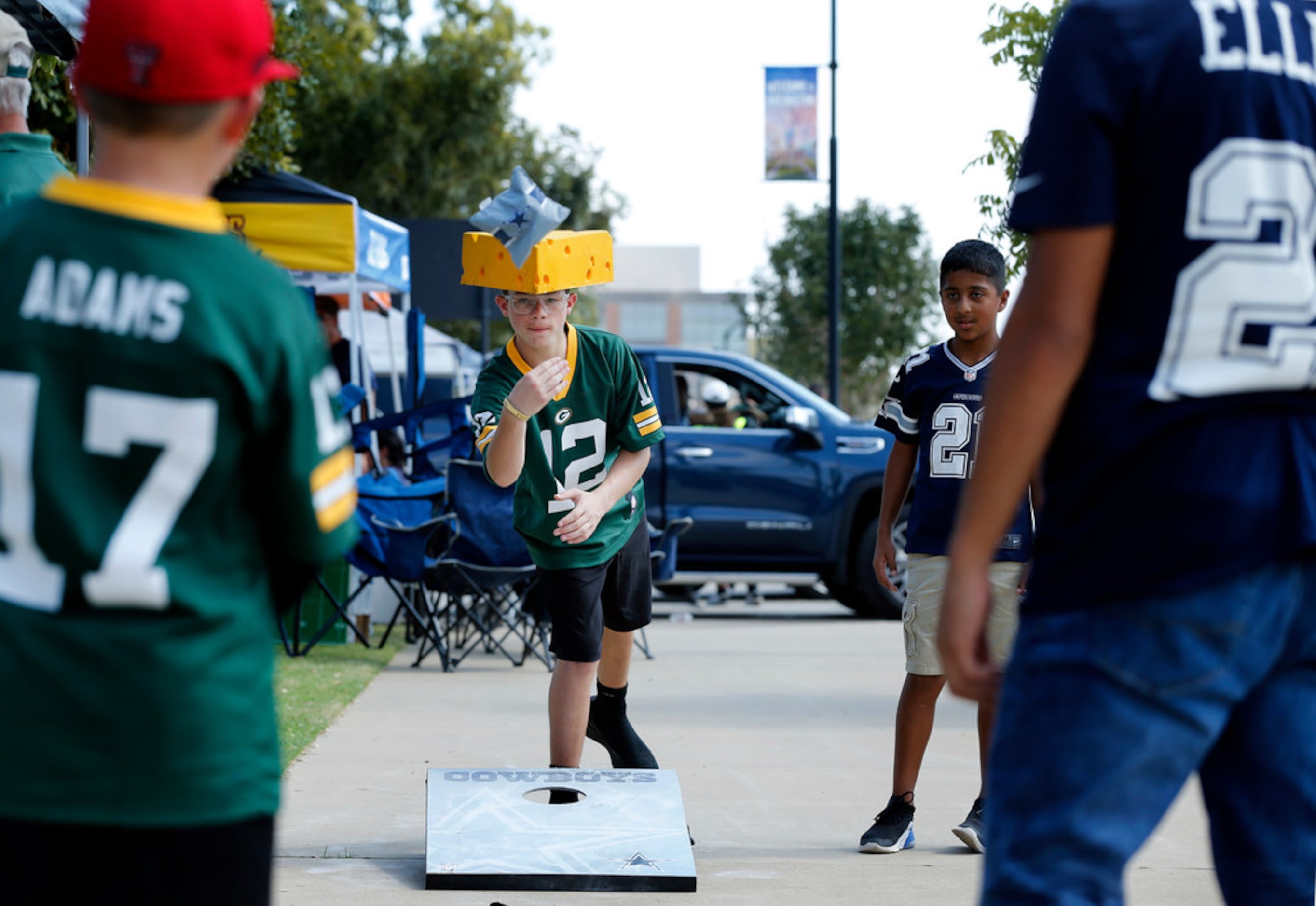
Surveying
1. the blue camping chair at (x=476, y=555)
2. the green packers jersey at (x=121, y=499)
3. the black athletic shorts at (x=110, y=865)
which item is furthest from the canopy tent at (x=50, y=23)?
the blue camping chair at (x=476, y=555)

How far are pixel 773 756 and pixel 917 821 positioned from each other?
133cm

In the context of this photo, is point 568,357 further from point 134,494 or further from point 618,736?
point 134,494

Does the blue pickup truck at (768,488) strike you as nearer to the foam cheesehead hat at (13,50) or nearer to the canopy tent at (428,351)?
the canopy tent at (428,351)

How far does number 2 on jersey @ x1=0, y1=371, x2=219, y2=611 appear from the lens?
1.86 m

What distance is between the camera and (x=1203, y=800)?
2.23 metres

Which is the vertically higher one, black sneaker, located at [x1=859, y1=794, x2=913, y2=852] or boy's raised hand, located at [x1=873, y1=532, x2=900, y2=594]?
boy's raised hand, located at [x1=873, y1=532, x2=900, y2=594]

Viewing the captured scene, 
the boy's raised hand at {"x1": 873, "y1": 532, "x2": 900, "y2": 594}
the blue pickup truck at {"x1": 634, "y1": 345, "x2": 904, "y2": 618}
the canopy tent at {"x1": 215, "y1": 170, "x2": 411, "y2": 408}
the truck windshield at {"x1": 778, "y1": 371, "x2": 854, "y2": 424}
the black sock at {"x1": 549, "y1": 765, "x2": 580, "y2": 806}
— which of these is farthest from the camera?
the truck windshield at {"x1": 778, "y1": 371, "x2": 854, "y2": 424}

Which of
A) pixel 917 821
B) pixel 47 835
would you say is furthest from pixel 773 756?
pixel 47 835

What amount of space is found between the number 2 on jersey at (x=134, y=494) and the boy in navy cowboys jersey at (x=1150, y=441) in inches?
36.0

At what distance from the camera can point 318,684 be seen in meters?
8.63

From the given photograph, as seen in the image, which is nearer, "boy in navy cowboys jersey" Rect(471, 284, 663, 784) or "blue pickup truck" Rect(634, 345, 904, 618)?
"boy in navy cowboys jersey" Rect(471, 284, 663, 784)

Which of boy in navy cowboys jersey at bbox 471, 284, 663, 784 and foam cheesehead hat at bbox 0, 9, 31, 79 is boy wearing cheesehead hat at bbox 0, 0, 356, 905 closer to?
foam cheesehead hat at bbox 0, 9, 31, 79

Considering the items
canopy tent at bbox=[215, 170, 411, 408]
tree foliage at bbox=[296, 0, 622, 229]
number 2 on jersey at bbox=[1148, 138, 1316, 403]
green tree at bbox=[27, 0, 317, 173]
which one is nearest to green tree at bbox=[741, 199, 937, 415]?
tree foliage at bbox=[296, 0, 622, 229]

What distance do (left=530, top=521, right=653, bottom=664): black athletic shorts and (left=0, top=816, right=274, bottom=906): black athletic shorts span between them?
124 inches
